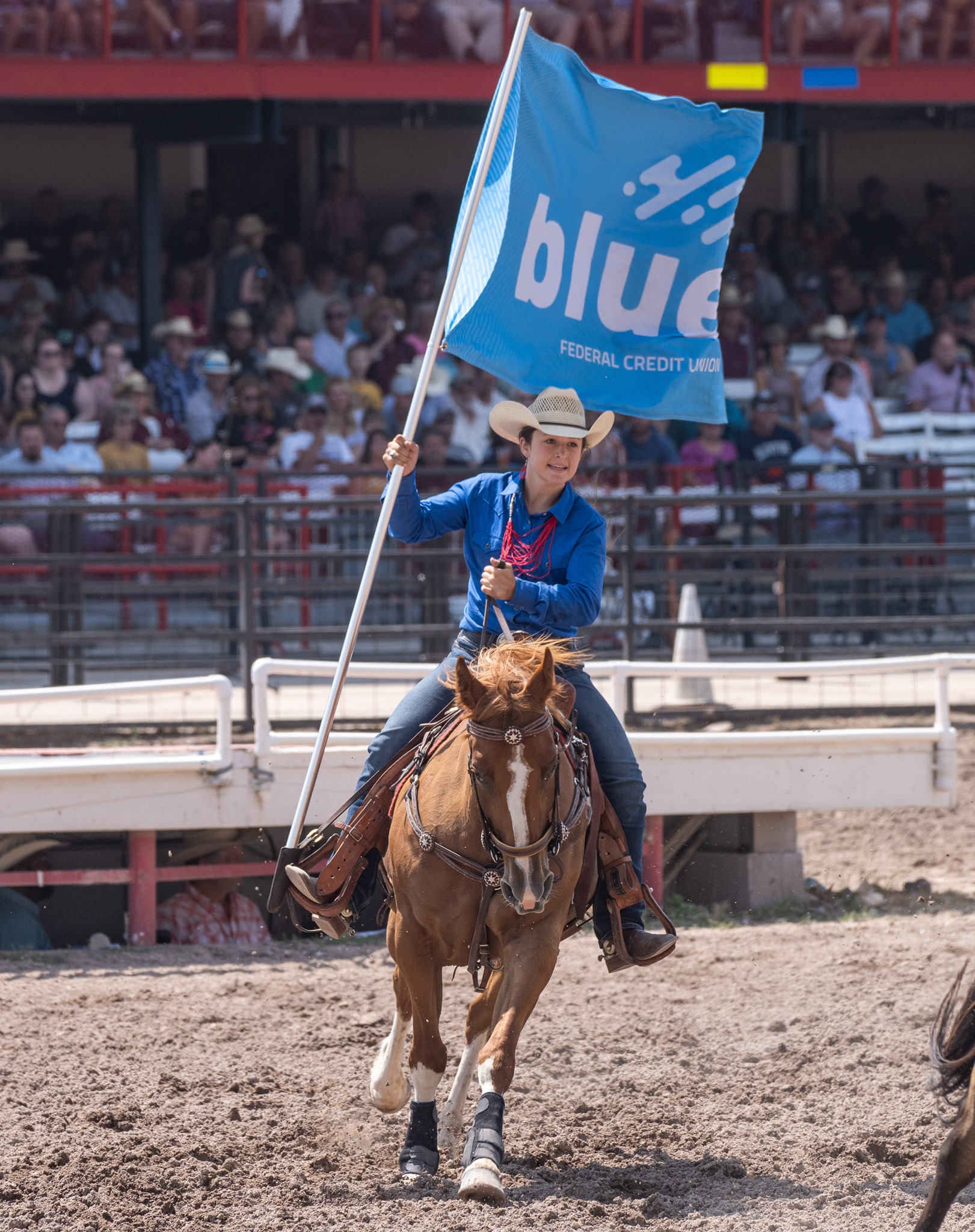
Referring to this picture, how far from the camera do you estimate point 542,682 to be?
15.5ft

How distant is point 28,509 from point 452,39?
7.77 m

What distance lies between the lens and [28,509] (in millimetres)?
9500

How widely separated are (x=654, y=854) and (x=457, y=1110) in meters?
3.59

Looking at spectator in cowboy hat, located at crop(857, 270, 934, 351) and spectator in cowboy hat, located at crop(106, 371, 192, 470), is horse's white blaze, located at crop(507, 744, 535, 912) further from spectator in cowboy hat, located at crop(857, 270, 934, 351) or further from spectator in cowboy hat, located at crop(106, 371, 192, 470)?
spectator in cowboy hat, located at crop(857, 270, 934, 351)

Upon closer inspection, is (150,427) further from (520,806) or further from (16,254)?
(520,806)

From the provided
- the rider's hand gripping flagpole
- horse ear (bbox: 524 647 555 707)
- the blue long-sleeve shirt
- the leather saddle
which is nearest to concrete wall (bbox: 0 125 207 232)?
the rider's hand gripping flagpole

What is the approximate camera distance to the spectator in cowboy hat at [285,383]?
13.4m

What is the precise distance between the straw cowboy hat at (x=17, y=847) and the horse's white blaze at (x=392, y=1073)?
11.8ft

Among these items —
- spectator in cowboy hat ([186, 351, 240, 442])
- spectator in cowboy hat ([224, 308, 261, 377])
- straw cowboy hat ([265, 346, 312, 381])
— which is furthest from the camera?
spectator in cowboy hat ([224, 308, 261, 377])

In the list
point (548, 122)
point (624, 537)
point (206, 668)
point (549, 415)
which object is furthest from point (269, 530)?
point (549, 415)

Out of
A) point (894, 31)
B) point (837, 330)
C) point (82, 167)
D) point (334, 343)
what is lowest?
point (334, 343)

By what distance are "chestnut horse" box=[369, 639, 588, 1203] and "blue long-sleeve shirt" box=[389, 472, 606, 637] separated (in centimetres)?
15

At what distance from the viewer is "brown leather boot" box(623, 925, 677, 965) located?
5.51 m

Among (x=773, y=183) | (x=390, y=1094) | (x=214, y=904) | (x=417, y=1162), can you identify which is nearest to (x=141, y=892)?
(x=214, y=904)
